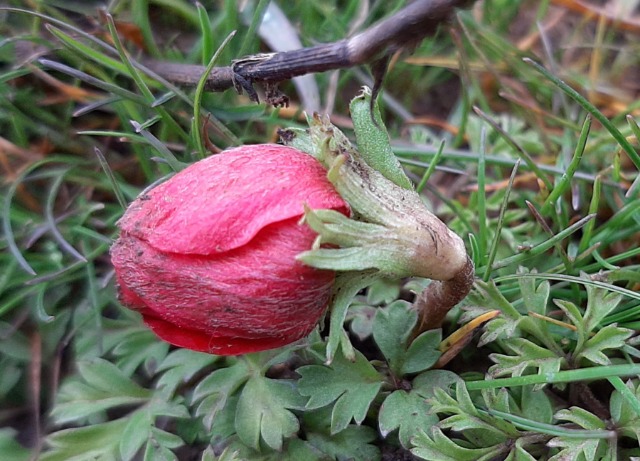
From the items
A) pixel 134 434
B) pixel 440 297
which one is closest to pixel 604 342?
pixel 440 297

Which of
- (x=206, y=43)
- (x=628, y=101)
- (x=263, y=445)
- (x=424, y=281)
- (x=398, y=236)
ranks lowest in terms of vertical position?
(x=263, y=445)

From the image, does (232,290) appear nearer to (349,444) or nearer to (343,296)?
(343,296)

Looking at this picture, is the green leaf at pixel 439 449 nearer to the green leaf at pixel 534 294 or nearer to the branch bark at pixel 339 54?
the green leaf at pixel 534 294

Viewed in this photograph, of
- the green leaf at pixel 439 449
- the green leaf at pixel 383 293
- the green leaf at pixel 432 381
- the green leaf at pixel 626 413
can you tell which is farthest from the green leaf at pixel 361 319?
the green leaf at pixel 626 413

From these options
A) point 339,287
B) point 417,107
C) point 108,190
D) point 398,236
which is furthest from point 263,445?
point 417,107

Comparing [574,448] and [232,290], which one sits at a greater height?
[232,290]

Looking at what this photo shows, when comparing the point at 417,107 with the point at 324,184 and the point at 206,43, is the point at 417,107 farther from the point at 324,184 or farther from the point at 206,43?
the point at 324,184
